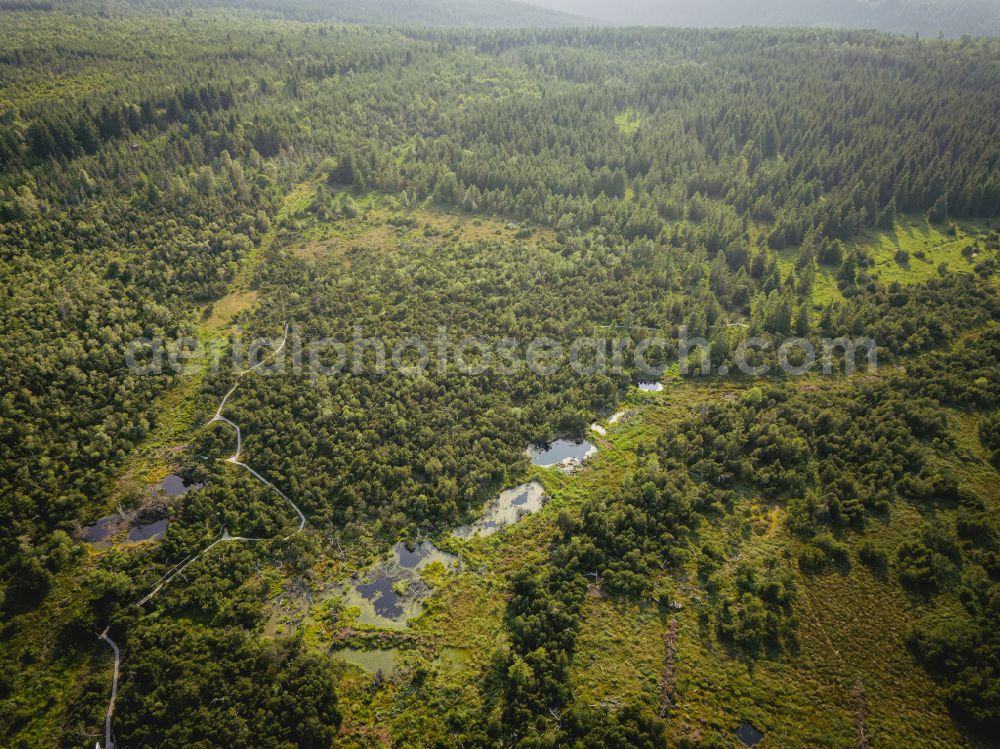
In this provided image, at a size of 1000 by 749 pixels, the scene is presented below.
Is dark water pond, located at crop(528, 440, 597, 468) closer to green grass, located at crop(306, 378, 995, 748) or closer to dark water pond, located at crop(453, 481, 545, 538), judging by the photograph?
dark water pond, located at crop(453, 481, 545, 538)

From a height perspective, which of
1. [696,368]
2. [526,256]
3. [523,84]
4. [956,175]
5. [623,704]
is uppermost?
[523,84]

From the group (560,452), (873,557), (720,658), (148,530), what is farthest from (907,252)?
(148,530)

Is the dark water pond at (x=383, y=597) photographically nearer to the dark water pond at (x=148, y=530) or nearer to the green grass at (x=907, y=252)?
the dark water pond at (x=148, y=530)

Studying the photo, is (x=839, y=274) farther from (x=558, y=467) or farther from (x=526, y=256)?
(x=558, y=467)

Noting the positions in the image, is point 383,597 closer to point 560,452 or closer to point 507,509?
point 507,509

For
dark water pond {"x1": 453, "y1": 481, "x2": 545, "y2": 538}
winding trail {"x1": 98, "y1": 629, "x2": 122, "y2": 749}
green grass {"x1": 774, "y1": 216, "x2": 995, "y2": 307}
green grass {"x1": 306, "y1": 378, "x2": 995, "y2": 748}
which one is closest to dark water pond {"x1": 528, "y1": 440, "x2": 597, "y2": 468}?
dark water pond {"x1": 453, "y1": 481, "x2": 545, "y2": 538}

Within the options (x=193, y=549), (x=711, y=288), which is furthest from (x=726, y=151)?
(x=193, y=549)

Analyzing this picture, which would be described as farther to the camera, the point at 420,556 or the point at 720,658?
the point at 420,556
